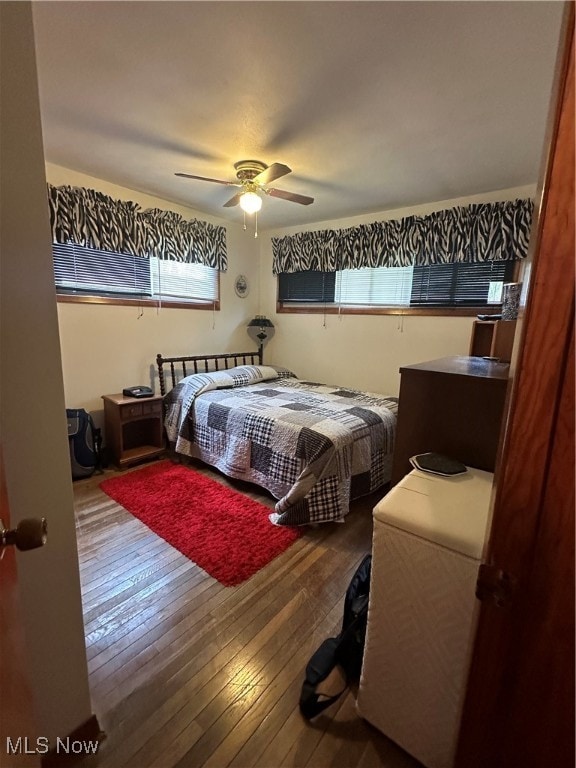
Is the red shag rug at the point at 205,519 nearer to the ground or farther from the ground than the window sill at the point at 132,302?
nearer to the ground

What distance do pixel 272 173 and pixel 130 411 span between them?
227 centimetres

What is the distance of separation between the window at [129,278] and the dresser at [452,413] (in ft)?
8.69

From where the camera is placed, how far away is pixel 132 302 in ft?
11.0

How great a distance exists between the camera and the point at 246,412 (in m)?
2.77

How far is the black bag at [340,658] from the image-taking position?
123 cm

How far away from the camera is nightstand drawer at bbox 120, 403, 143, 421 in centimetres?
305

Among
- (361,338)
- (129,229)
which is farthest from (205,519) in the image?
(129,229)

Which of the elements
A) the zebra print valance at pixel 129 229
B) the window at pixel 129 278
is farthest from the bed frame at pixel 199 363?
the zebra print valance at pixel 129 229

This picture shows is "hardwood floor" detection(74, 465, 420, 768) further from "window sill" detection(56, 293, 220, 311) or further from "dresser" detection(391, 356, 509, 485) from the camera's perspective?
"window sill" detection(56, 293, 220, 311)

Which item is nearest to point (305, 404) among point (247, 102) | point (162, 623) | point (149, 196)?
point (162, 623)

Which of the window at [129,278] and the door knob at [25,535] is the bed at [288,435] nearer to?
the window at [129,278]

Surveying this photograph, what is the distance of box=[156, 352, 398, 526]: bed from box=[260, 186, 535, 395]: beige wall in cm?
38

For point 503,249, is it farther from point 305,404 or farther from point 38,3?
point 38,3

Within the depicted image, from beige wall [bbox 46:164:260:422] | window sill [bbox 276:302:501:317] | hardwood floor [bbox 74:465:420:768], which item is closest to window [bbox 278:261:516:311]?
window sill [bbox 276:302:501:317]
